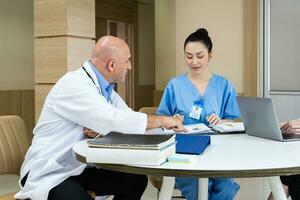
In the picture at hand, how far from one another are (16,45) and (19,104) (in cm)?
83

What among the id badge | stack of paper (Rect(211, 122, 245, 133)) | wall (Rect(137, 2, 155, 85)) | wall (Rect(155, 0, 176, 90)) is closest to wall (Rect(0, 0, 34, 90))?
wall (Rect(155, 0, 176, 90))

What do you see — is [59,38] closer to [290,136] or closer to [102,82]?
[102,82]

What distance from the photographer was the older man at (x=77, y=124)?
5.70 ft

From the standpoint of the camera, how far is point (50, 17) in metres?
3.73

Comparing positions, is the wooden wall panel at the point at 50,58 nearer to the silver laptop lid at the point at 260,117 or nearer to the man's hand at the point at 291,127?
the silver laptop lid at the point at 260,117

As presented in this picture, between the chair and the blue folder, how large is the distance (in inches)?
39.8

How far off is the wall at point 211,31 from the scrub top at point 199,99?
81.5 inches

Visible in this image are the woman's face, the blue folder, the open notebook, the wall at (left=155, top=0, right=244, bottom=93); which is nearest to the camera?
the blue folder

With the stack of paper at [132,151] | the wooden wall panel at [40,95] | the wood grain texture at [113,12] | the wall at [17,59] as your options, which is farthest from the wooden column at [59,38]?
the wood grain texture at [113,12]

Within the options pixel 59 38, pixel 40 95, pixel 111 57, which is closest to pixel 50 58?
pixel 59 38

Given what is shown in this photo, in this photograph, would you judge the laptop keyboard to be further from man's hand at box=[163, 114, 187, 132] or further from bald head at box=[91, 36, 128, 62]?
bald head at box=[91, 36, 128, 62]

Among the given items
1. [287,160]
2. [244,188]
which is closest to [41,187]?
[287,160]

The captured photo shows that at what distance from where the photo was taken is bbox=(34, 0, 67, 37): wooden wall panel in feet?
12.0

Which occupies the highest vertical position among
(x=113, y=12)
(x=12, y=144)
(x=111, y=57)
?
(x=113, y=12)
